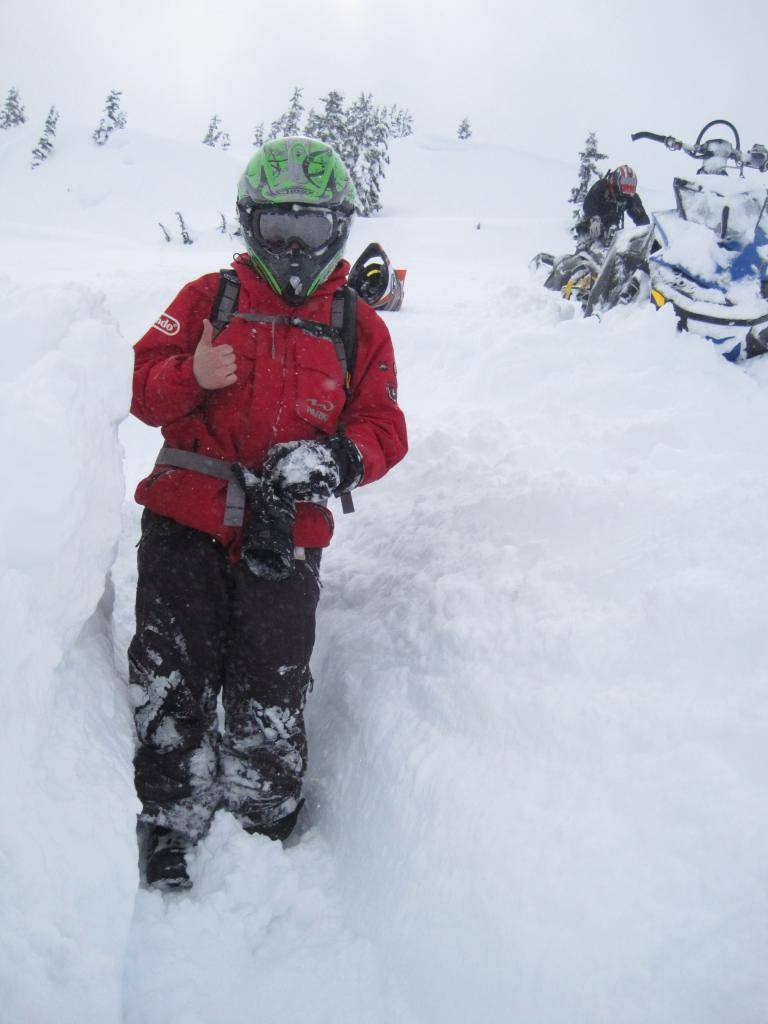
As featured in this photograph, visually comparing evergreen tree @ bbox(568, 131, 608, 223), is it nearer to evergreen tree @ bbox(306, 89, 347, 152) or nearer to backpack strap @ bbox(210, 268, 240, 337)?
evergreen tree @ bbox(306, 89, 347, 152)

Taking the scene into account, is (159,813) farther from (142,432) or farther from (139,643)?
(142,432)

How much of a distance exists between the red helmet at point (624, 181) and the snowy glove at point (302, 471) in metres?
6.17

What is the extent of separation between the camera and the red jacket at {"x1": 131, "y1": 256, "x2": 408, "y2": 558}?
7.52 feet

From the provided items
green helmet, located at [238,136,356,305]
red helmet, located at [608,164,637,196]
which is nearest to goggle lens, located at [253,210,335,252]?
green helmet, located at [238,136,356,305]

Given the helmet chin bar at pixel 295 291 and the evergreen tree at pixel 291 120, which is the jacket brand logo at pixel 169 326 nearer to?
the helmet chin bar at pixel 295 291

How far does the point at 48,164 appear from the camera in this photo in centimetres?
3841

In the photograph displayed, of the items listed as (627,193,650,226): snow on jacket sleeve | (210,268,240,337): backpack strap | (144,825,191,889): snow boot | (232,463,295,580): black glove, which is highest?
(627,193,650,226): snow on jacket sleeve

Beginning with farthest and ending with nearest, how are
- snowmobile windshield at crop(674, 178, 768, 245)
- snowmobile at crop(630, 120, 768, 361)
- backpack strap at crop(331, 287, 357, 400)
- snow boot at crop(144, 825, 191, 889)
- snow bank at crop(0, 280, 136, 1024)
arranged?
snowmobile windshield at crop(674, 178, 768, 245)
snowmobile at crop(630, 120, 768, 361)
backpack strap at crop(331, 287, 357, 400)
snow boot at crop(144, 825, 191, 889)
snow bank at crop(0, 280, 136, 1024)

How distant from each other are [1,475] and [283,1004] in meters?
1.43

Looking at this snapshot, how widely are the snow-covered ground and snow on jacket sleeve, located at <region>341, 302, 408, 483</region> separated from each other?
51 centimetres

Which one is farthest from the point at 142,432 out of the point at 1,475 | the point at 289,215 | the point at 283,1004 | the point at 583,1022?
the point at 583,1022

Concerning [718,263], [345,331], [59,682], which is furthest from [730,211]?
[59,682]

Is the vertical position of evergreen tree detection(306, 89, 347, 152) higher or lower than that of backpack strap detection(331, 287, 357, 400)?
higher

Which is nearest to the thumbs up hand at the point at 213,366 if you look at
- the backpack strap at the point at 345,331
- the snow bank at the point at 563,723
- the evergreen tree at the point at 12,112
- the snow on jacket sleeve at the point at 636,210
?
the backpack strap at the point at 345,331
